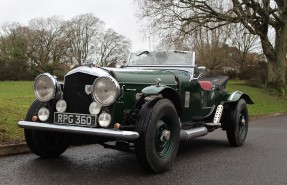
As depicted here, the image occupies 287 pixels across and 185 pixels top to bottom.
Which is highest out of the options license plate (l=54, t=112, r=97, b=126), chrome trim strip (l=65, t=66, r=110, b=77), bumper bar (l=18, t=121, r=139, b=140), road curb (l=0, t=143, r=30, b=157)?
chrome trim strip (l=65, t=66, r=110, b=77)

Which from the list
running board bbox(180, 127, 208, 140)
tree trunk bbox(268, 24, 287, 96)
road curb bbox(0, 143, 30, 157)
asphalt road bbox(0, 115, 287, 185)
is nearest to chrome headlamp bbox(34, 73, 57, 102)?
asphalt road bbox(0, 115, 287, 185)

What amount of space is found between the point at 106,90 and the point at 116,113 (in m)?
0.40

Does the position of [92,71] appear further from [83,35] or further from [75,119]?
[83,35]

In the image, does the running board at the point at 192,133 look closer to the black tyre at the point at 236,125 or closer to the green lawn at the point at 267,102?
the black tyre at the point at 236,125

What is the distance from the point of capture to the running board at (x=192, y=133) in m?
6.42

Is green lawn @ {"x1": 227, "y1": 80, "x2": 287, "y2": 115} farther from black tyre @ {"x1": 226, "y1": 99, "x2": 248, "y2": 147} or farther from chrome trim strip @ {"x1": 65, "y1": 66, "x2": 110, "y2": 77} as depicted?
chrome trim strip @ {"x1": 65, "y1": 66, "x2": 110, "y2": 77}

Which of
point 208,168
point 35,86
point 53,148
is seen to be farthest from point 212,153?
point 35,86

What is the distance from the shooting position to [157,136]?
568 cm

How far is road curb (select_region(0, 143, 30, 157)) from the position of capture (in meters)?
6.64

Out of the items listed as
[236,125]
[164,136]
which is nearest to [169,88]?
[164,136]

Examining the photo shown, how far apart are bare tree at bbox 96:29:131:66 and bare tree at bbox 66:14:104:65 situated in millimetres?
1066

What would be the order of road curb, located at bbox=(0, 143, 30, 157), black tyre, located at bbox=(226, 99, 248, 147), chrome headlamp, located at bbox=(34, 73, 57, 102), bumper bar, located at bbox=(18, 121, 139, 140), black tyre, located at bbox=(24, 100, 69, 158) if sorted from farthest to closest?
black tyre, located at bbox=(226, 99, 248, 147) < road curb, located at bbox=(0, 143, 30, 157) < black tyre, located at bbox=(24, 100, 69, 158) < chrome headlamp, located at bbox=(34, 73, 57, 102) < bumper bar, located at bbox=(18, 121, 139, 140)

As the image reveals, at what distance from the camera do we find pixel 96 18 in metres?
61.8

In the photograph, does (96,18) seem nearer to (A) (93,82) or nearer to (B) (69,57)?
(B) (69,57)
